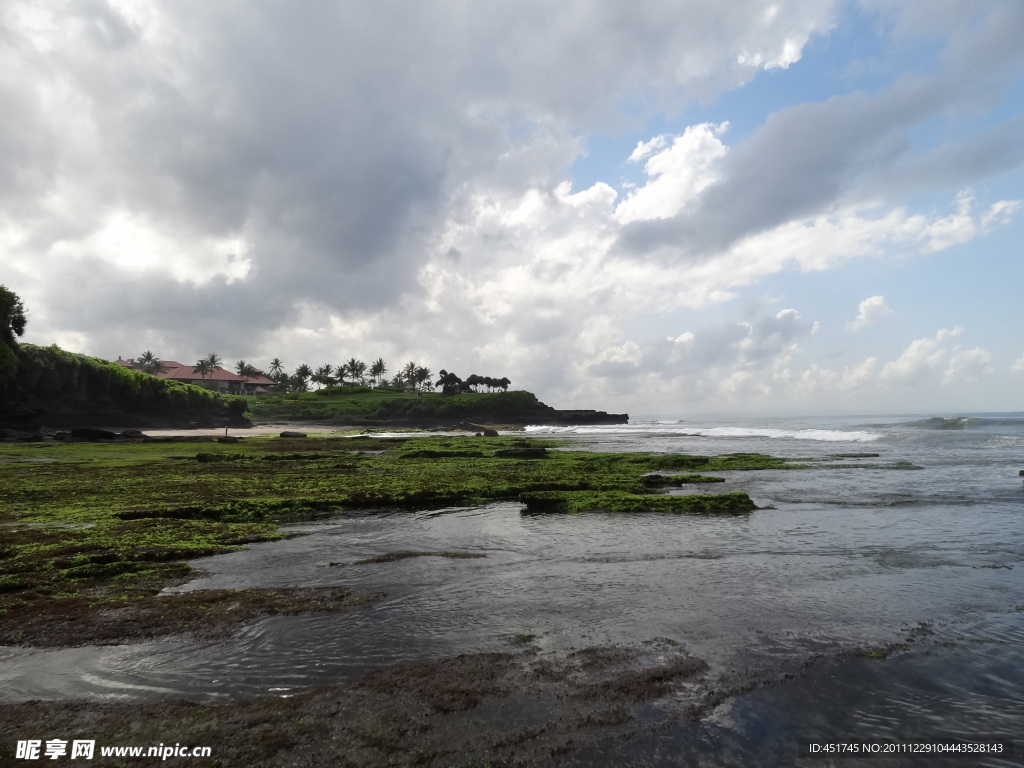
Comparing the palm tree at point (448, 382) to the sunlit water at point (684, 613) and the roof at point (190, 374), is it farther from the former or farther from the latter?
the sunlit water at point (684, 613)

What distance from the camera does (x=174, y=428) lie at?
8044cm

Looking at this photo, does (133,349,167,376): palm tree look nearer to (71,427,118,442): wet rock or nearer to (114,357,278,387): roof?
(114,357,278,387): roof

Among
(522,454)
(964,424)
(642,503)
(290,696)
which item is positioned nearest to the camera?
(290,696)

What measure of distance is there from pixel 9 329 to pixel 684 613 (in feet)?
238

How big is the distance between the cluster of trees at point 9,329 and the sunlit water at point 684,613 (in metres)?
57.5

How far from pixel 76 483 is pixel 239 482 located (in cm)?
601

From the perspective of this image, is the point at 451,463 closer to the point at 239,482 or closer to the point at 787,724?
the point at 239,482

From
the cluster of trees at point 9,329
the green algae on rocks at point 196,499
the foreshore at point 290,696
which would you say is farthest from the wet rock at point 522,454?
the cluster of trees at point 9,329

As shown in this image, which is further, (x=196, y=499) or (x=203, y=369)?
(x=203, y=369)

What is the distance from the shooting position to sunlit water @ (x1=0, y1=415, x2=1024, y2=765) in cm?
571

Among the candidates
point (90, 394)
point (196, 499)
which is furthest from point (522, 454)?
point (90, 394)

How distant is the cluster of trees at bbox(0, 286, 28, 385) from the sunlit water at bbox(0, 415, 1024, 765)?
189 feet

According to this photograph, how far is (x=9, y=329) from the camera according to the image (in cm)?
5516

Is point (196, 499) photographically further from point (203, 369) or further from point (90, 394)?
point (203, 369)
